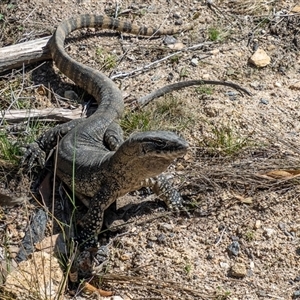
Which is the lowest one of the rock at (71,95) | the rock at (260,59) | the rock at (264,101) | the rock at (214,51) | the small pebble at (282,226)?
the rock at (71,95)

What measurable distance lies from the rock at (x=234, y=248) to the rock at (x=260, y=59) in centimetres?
276

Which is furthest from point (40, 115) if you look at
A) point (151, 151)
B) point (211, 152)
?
→ point (151, 151)

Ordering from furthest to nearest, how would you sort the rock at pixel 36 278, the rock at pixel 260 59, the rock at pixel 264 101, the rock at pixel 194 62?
the rock at pixel 194 62, the rock at pixel 260 59, the rock at pixel 264 101, the rock at pixel 36 278

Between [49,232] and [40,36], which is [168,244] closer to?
[49,232]

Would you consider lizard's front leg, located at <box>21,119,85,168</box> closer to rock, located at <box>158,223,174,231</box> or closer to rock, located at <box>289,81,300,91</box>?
rock, located at <box>158,223,174,231</box>

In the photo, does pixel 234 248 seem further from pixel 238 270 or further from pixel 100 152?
pixel 100 152

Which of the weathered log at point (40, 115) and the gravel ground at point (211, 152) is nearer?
the gravel ground at point (211, 152)

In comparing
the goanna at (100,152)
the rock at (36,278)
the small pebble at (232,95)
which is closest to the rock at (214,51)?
the small pebble at (232,95)

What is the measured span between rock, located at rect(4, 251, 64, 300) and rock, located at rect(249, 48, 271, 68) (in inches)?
141

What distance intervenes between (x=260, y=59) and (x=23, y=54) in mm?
2722

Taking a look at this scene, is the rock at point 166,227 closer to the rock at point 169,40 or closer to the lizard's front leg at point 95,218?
the lizard's front leg at point 95,218

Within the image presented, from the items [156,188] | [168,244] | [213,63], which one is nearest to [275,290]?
[168,244]

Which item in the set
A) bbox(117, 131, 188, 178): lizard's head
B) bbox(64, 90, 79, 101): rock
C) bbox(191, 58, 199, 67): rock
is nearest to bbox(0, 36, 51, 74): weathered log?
bbox(64, 90, 79, 101): rock

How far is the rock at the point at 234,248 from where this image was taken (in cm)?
580
